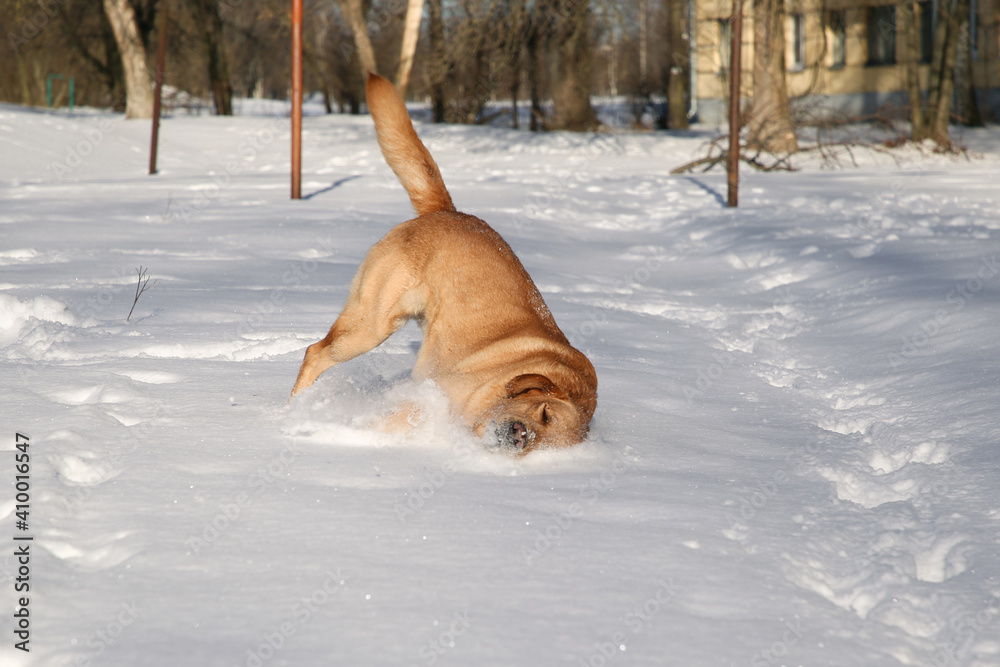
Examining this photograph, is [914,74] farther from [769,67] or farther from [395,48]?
[395,48]

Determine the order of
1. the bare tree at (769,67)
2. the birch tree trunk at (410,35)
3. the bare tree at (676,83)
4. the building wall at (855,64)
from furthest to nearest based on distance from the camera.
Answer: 1. the bare tree at (676,83)
2. the building wall at (855,64)
3. the bare tree at (769,67)
4. the birch tree trunk at (410,35)

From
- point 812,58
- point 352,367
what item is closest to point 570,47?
point 812,58

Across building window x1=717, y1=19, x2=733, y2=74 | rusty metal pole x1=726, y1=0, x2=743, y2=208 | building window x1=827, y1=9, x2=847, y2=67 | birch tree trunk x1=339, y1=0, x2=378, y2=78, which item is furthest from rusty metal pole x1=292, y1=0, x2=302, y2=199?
building window x1=827, y1=9, x2=847, y2=67

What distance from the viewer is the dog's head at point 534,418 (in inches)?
101

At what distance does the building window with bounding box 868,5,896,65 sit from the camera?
2341cm

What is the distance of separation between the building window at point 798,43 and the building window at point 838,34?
2.52ft

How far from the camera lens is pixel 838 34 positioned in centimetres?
2452

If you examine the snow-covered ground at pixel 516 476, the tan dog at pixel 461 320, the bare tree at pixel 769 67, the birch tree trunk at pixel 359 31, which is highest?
the birch tree trunk at pixel 359 31

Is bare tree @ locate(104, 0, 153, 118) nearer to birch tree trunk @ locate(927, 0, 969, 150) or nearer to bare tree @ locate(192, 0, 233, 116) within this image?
bare tree @ locate(192, 0, 233, 116)

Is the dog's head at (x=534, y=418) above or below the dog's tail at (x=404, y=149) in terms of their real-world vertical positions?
below

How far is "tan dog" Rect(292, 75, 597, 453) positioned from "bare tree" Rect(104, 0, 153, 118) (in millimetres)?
15486

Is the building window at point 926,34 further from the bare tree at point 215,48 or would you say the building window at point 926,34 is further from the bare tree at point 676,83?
the bare tree at point 215,48

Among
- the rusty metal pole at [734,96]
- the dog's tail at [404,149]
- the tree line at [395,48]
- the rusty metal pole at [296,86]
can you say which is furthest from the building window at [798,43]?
the dog's tail at [404,149]

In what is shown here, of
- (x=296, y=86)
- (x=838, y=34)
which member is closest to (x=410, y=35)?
(x=296, y=86)
